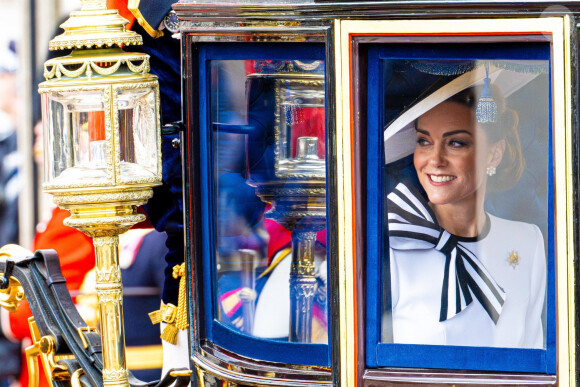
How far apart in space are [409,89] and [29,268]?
134 cm

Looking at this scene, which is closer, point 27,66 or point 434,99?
point 434,99

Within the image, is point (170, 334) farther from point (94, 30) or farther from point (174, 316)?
point (94, 30)

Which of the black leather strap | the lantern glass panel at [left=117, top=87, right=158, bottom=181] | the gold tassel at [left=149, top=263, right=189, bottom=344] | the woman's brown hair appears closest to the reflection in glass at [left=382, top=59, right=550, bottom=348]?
the woman's brown hair

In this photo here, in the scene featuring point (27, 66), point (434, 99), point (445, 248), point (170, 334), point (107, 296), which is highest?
point (27, 66)

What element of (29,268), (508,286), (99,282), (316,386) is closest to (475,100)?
(508,286)

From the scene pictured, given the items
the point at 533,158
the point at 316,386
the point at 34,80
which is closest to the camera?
the point at 533,158

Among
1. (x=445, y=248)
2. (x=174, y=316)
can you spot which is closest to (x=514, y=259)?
(x=445, y=248)

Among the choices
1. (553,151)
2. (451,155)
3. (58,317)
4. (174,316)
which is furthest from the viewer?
(174,316)

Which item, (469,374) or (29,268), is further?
(29,268)

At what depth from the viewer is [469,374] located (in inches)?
79.5

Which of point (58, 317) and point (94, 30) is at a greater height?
point (94, 30)

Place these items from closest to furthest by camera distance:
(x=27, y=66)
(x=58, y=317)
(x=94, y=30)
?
(x=94, y=30) → (x=58, y=317) → (x=27, y=66)

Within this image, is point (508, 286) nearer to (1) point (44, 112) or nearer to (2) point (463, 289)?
(2) point (463, 289)

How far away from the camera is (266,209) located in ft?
7.65
